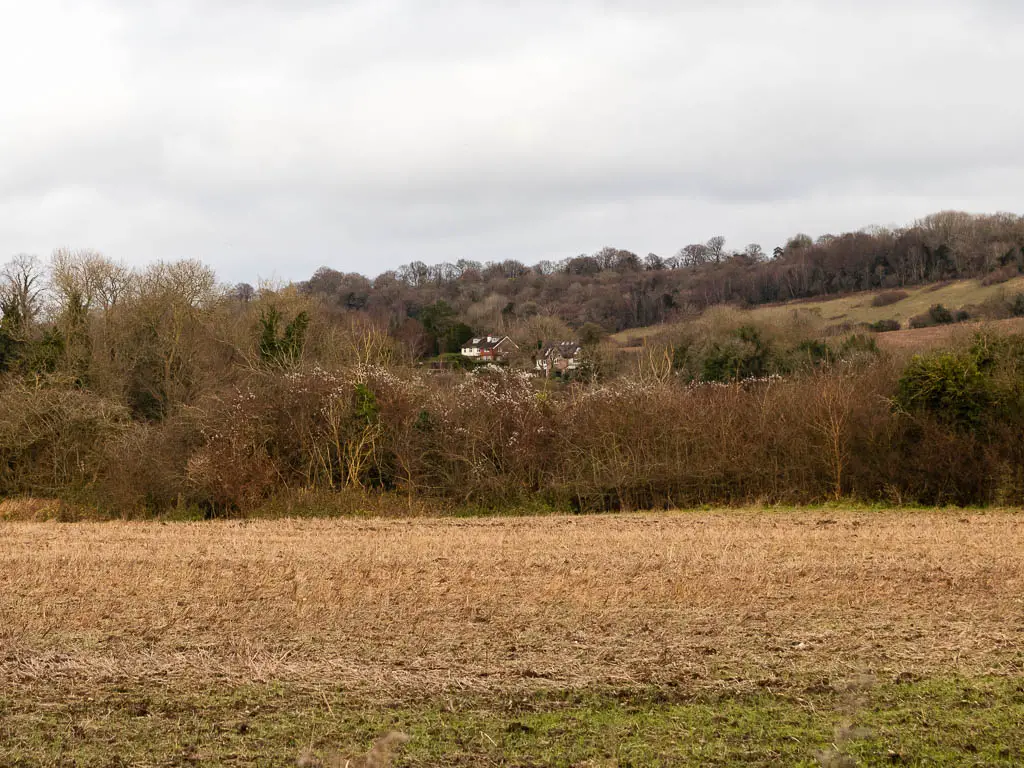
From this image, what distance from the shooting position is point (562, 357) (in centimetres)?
5100

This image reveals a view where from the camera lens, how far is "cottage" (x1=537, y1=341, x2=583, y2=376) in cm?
4491

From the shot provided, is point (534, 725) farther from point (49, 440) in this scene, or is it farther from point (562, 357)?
point (562, 357)

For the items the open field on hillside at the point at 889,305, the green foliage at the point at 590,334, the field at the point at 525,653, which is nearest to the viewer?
the field at the point at 525,653

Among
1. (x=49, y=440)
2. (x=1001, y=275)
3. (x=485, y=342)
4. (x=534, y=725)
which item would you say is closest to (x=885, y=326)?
(x=1001, y=275)

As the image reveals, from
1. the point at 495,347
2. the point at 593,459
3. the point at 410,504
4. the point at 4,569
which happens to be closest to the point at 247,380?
the point at 410,504

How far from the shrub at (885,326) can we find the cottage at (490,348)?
27.2 m

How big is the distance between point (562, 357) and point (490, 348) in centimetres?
958

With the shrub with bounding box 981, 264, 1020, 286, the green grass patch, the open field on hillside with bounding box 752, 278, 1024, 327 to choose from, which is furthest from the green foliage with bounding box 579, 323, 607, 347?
the green grass patch

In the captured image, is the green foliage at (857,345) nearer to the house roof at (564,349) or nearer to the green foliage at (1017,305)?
the house roof at (564,349)

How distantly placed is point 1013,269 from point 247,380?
231 ft

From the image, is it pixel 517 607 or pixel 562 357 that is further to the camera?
pixel 562 357

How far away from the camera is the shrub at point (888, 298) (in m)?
79.4

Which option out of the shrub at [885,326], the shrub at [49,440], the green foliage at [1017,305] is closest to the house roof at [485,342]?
the shrub at [885,326]

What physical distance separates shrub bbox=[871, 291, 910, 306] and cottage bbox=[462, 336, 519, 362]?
35.6 metres
